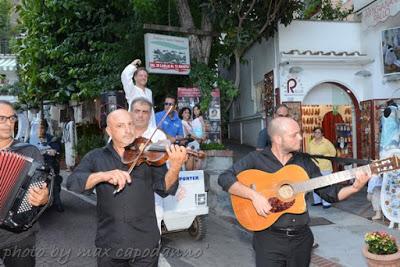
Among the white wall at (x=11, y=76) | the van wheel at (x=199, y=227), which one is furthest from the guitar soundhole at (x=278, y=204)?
the white wall at (x=11, y=76)

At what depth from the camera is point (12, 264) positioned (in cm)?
313

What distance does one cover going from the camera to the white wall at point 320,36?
11844 mm

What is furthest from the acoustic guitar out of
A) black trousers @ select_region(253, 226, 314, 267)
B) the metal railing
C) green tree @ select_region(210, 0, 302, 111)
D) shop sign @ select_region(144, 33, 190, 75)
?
the metal railing

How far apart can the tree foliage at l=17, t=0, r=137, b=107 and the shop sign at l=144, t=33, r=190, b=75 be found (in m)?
1.62

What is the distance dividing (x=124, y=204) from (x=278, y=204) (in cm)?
112

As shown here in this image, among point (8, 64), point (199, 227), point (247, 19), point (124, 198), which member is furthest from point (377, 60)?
point (8, 64)

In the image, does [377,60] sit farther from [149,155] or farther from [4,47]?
[4,47]

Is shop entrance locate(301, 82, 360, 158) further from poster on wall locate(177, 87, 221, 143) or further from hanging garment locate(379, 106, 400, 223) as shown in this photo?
hanging garment locate(379, 106, 400, 223)

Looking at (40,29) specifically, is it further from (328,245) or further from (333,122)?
(328,245)

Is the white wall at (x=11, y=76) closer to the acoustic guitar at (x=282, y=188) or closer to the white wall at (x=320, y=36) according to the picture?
the white wall at (x=320, y=36)

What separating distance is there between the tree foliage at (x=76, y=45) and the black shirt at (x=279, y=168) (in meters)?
8.02

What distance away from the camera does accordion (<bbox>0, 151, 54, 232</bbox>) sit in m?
2.66

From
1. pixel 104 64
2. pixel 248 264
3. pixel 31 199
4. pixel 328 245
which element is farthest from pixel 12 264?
pixel 104 64

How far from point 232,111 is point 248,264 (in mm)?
13718
